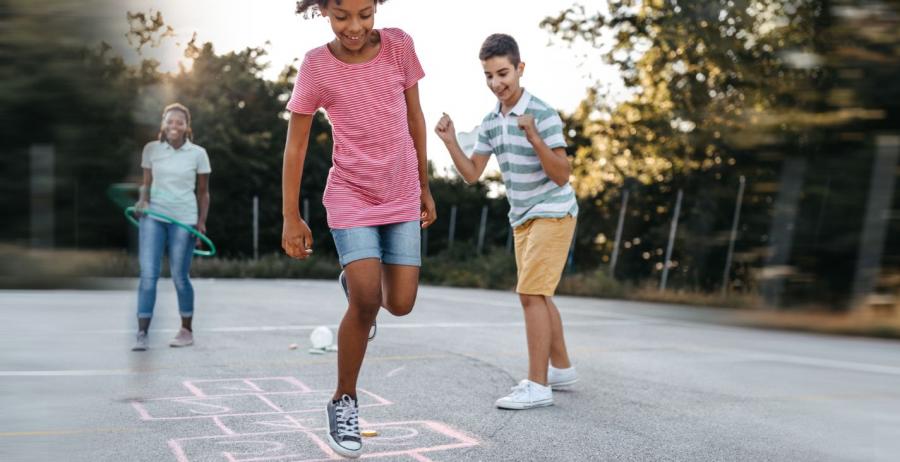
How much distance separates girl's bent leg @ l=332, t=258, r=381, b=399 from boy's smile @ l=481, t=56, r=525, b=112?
5.24 ft

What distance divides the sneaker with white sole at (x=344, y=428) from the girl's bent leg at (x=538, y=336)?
1417mm

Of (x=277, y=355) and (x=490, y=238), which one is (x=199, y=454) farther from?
(x=490, y=238)

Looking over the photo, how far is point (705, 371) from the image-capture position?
6391mm

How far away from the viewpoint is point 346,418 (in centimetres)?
379

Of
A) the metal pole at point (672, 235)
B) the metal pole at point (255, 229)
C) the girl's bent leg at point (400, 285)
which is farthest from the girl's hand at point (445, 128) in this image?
the metal pole at point (255, 229)

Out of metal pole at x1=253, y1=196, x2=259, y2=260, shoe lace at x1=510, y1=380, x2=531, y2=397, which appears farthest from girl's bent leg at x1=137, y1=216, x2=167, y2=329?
metal pole at x1=253, y1=196, x2=259, y2=260

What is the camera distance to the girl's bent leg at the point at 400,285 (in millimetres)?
3930

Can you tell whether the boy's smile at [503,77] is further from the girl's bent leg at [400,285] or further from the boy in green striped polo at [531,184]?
the girl's bent leg at [400,285]

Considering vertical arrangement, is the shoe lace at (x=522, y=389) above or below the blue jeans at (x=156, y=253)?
below

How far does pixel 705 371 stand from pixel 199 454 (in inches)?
153

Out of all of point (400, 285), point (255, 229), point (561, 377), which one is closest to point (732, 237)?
point (561, 377)

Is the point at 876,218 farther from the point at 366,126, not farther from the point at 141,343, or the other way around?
the point at 366,126

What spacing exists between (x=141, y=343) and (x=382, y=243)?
341 centimetres

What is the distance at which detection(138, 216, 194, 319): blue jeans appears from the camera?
650 cm
